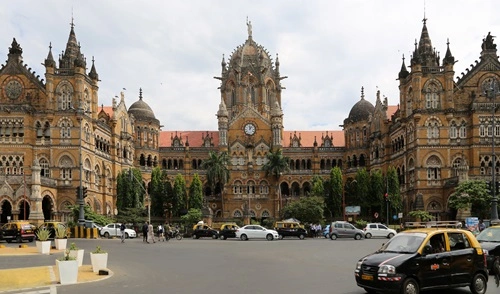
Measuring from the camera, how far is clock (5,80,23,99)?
67.1 m

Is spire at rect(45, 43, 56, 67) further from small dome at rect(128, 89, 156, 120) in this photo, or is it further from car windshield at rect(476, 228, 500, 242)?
car windshield at rect(476, 228, 500, 242)

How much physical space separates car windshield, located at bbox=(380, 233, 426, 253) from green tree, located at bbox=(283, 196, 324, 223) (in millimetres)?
53803

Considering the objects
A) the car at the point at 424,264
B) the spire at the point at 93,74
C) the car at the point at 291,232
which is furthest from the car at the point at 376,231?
the spire at the point at 93,74

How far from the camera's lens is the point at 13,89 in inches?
2650

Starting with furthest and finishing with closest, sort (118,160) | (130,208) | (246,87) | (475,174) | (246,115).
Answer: (246,87)
(246,115)
(118,160)
(130,208)
(475,174)

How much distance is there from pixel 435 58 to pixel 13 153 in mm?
51299

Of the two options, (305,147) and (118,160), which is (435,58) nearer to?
(305,147)

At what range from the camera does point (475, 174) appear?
212 ft

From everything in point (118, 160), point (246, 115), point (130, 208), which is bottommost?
point (130, 208)

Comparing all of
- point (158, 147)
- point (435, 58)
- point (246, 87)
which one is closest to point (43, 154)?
point (158, 147)

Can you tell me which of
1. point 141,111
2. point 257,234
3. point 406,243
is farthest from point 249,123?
point 406,243

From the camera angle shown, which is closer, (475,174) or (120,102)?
(475,174)

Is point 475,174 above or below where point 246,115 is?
below

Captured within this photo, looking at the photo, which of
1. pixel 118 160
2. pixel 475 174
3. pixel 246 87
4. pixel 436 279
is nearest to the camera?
pixel 436 279
